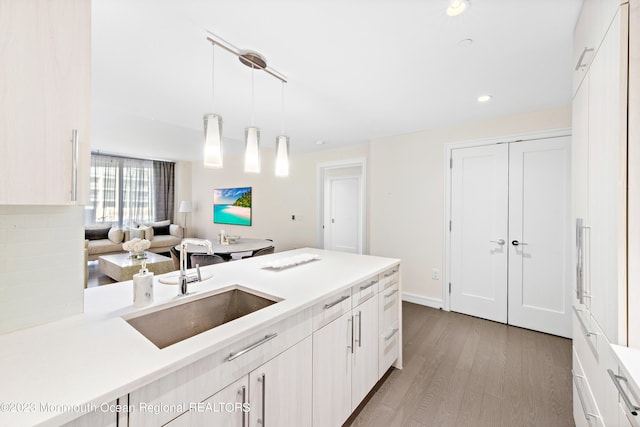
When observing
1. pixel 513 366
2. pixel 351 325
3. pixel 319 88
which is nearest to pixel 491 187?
pixel 513 366

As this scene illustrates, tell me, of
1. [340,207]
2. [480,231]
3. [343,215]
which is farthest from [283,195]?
[480,231]

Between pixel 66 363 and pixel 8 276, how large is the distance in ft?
1.58

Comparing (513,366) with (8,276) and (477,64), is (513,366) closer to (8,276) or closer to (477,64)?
(477,64)

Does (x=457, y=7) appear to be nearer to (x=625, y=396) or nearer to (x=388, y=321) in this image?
(x=625, y=396)

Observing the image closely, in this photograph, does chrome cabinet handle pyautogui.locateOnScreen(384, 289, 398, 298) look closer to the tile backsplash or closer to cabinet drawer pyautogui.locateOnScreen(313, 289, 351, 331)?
cabinet drawer pyautogui.locateOnScreen(313, 289, 351, 331)

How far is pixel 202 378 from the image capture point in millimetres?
850

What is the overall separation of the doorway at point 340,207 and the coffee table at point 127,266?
266cm

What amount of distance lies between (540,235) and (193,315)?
130 inches

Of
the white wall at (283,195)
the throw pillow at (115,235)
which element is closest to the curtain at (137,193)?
the throw pillow at (115,235)

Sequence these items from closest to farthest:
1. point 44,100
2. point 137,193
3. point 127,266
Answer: point 44,100
point 127,266
point 137,193

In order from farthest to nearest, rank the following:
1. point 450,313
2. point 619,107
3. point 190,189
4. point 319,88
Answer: point 190,189, point 450,313, point 319,88, point 619,107

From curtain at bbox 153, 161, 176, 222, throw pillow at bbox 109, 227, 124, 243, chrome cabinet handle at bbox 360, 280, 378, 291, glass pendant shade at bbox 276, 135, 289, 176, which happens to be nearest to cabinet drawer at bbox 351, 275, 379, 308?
chrome cabinet handle at bbox 360, 280, 378, 291

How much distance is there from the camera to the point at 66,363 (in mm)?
753

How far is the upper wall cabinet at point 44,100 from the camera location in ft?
2.34
